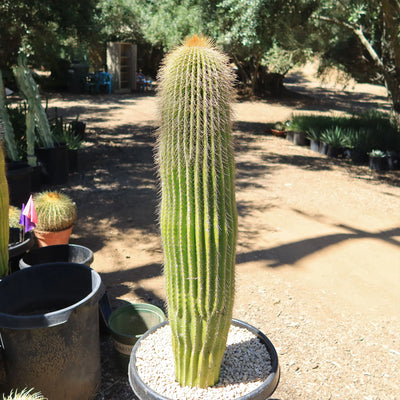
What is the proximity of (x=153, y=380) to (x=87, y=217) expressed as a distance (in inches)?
156

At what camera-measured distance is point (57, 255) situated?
352 centimetres

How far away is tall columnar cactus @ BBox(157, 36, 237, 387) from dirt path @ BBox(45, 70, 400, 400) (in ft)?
4.05

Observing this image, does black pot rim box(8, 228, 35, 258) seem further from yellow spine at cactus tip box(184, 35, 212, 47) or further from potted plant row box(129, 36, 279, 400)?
yellow spine at cactus tip box(184, 35, 212, 47)

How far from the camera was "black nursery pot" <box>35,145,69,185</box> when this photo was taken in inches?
272

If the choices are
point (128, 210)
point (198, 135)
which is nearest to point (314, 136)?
point (128, 210)

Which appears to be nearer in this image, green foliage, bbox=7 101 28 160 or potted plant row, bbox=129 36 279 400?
potted plant row, bbox=129 36 279 400

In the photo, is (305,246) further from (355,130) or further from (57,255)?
(355,130)

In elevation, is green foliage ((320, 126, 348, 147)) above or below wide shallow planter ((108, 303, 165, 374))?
above

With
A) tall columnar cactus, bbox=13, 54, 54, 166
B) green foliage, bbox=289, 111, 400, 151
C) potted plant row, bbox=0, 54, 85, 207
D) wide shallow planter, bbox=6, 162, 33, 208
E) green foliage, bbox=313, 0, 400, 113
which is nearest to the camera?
wide shallow planter, bbox=6, 162, 33, 208

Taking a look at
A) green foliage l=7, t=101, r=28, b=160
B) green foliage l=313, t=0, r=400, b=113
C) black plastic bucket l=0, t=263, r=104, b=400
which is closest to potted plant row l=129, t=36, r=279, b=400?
black plastic bucket l=0, t=263, r=104, b=400

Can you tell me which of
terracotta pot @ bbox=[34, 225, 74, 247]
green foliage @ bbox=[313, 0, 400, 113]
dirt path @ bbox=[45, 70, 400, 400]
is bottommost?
dirt path @ bbox=[45, 70, 400, 400]

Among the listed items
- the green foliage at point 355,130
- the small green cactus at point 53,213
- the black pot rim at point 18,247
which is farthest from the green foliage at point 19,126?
the green foliage at point 355,130

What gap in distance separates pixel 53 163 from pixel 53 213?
2828 mm

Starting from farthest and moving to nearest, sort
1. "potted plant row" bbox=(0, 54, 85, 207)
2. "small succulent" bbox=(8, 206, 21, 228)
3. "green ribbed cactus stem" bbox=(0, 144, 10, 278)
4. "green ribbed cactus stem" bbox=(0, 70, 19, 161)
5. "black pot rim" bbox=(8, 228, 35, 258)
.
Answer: "green ribbed cactus stem" bbox=(0, 70, 19, 161)
"potted plant row" bbox=(0, 54, 85, 207)
"small succulent" bbox=(8, 206, 21, 228)
"black pot rim" bbox=(8, 228, 35, 258)
"green ribbed cactus stem" bbox=(0, 144, 10, 278)
